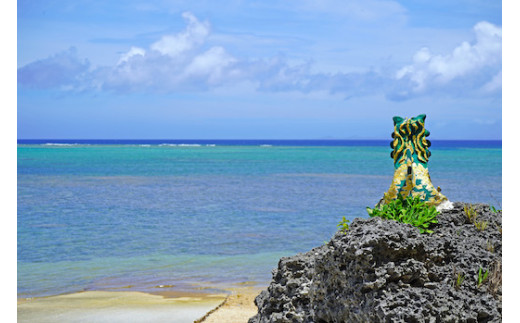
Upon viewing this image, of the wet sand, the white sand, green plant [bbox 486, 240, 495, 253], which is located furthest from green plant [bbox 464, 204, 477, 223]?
the white sand

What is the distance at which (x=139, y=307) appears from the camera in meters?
6.86

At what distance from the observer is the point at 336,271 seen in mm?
3824

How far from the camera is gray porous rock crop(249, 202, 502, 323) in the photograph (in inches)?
143

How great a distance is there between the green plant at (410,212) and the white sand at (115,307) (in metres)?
2.77

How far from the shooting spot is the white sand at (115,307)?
21.3 feet

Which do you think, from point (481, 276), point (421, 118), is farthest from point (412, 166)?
point (481, 276)

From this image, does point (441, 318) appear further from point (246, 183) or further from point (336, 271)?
point (246, 183)

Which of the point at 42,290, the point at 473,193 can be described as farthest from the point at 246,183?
the point at 42,290

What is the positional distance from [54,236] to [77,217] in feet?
8.86

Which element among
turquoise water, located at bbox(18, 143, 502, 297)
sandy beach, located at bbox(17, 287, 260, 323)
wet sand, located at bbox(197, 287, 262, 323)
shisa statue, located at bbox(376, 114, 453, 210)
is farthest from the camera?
turquoise water, located at bbox(18, 143, 502, 297)

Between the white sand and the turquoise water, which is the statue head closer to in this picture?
the turquoise water

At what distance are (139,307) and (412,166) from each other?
3816 mm

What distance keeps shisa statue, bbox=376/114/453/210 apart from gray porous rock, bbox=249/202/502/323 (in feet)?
2.13

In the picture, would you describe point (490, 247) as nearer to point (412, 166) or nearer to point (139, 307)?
point (412, 166)
